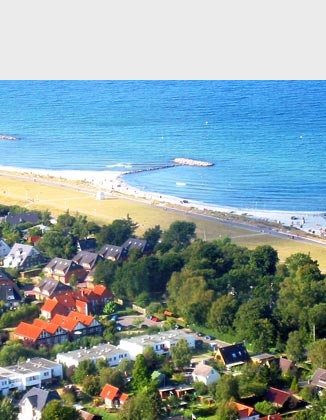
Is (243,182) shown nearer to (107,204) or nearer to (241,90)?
(107,204)

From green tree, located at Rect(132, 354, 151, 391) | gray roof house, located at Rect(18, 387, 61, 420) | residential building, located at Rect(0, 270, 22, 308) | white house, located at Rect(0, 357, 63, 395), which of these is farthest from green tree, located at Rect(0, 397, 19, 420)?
residential building, located at Rect(0, 270, 22, 308)

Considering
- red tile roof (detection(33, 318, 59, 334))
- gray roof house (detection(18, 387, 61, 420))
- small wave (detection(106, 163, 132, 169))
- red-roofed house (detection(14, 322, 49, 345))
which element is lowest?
gray roof house (detection(18, 387, 61, 420))

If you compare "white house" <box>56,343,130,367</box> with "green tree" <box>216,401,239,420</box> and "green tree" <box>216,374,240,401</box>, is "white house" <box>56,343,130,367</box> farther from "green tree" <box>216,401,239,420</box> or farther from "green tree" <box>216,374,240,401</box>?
"green tree" <box>216,401,239,420</box>

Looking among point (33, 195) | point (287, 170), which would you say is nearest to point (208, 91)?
point (287, 170)

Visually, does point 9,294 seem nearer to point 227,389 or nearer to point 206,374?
point 206,374

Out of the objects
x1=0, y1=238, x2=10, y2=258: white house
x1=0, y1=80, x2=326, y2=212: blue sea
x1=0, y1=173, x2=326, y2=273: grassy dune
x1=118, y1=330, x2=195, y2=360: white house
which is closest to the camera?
x1=118, y1=330, x2=195, y2=360: white house

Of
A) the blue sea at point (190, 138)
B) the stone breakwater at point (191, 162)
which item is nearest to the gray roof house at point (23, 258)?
the blue sea at point (190, 138)

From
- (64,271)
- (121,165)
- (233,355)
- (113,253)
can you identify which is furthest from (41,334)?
(121,165)
